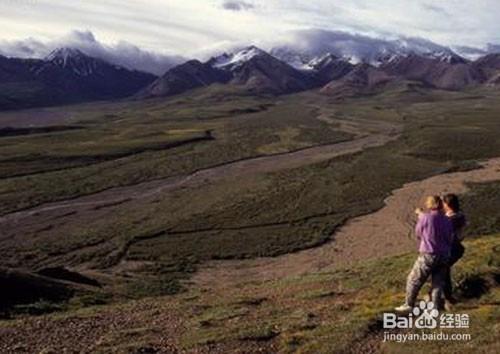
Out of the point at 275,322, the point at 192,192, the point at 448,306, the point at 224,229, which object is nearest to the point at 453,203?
the point at 448,306

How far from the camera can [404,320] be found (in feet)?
57.8

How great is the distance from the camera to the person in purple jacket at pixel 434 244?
17000 millimetres

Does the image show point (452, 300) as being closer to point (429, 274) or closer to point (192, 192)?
point (429, 274)

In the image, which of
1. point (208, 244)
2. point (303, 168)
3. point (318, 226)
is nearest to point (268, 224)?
point (318, 226)

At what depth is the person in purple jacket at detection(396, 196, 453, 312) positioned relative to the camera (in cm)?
1700

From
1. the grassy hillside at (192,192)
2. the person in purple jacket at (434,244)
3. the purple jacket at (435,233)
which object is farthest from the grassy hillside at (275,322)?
the grassy hillside at (192,192)

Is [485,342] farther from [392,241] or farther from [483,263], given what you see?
[392,241]

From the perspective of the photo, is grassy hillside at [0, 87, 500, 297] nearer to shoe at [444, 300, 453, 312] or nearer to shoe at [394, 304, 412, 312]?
shoe at [394, 304, 412, 312]

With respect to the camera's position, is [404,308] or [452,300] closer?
[404,308]

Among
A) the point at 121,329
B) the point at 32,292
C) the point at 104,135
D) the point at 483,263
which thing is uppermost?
the point at 483,263

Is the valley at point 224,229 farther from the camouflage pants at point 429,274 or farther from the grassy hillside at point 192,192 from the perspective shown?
the camouflage pants at point 429,274

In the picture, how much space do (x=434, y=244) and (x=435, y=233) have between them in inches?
10.0

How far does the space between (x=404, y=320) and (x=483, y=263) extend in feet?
26.2

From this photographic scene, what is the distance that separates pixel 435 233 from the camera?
55.7ft
